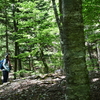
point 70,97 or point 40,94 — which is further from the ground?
point 70,97

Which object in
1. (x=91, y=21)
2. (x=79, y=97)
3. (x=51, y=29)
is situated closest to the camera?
(x=79, y=97)

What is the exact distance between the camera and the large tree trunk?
2258 mm

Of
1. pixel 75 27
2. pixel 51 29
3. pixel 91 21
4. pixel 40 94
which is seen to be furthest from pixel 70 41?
pixel 51 29

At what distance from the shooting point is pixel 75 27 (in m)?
2.32

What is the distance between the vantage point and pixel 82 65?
2.29 metres

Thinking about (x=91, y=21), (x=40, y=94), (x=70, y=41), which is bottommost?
(x=40, y=94)

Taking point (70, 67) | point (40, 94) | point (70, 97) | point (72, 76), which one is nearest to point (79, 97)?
point (70, 97)

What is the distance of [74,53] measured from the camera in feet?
7.51

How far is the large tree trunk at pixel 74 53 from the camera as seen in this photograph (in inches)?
88.9

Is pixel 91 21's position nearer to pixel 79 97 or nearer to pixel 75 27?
pixel 75 27

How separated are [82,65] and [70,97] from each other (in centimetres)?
57

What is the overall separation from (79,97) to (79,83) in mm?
228

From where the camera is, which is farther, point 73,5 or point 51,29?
point 51,29

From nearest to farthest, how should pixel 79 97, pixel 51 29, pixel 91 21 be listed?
pixel 79 97
pixel 91 21
pixel 51 29
